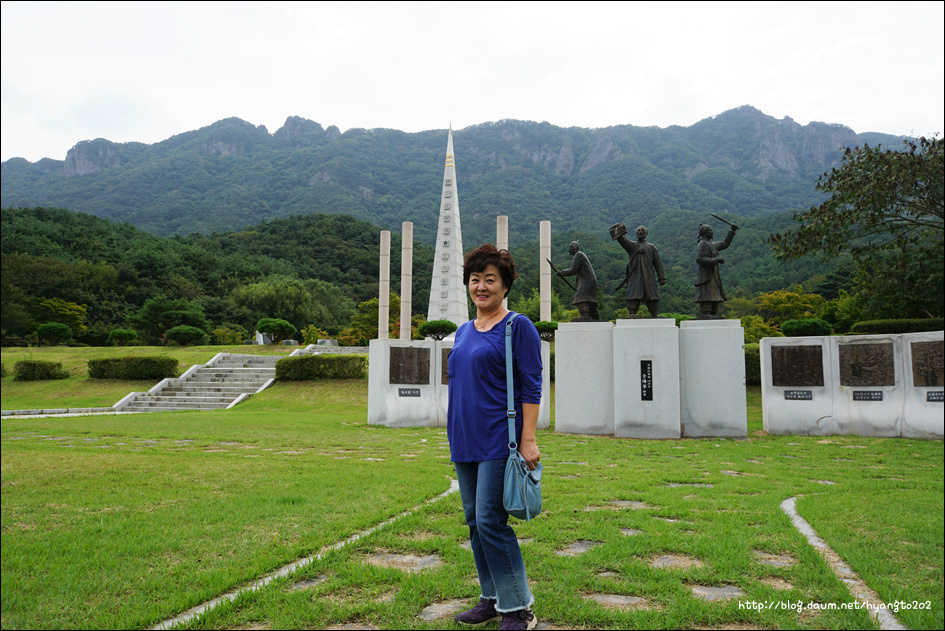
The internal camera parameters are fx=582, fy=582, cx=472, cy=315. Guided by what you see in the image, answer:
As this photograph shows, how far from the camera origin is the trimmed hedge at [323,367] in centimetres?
1783

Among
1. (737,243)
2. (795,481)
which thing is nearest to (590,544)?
(795,481)

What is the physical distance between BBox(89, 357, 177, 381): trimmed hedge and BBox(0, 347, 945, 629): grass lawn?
38.3 ft

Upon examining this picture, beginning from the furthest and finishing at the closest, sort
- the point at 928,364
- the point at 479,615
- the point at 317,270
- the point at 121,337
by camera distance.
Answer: the point at 317,270, the point at 121,337, the point at 928,364, the point at 479,615

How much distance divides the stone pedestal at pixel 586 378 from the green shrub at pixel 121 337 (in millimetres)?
20587

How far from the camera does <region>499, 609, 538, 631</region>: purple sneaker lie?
219 centimetres

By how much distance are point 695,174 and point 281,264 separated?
149ft

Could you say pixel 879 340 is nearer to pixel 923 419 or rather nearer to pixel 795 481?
pixel 923 419

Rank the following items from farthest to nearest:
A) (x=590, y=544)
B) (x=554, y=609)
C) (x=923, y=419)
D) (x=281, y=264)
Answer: (x=281, y=264), (x=923, y=419), (x=590, y=544), (x=554, y=609)

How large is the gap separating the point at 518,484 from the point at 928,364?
9925 millimetres

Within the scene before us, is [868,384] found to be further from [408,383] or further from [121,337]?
[121,337]

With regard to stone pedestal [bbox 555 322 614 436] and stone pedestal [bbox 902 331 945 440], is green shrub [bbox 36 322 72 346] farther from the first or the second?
stone pedestal [bbox 902 331 945 440]

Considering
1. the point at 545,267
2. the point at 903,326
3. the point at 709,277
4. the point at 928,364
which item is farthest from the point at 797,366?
the point at 545,267

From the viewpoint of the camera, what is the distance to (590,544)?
11.0 feet

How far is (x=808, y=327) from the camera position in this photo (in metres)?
13.9
